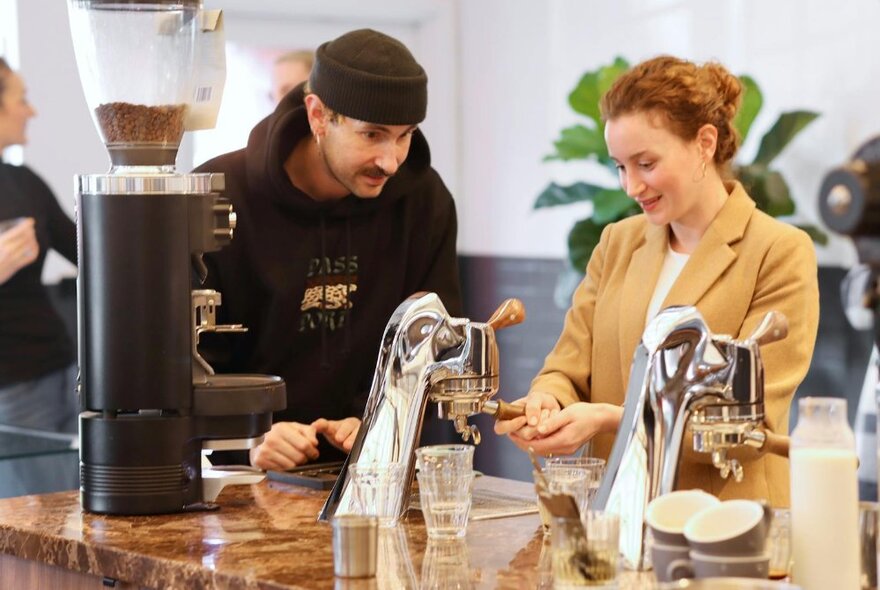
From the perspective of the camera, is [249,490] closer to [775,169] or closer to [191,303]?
[191,303]

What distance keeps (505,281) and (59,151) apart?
83.1 inches

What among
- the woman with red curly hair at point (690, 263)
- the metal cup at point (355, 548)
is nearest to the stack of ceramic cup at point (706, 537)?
the metal cup at point (355, 548)

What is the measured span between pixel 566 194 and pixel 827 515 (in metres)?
3.82

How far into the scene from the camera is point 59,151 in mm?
5391

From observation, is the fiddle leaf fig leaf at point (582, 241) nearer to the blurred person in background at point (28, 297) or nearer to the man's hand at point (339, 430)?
the blurred person in background at point (28, 297)

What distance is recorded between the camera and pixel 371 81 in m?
2.89

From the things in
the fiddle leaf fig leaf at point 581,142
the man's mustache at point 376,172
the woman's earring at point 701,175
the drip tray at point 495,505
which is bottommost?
the drip tray at point 495,505

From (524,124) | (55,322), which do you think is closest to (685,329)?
(55,322)

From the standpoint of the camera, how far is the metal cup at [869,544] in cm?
177

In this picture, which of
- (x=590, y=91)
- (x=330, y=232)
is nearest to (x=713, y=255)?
(x=330, y=232)

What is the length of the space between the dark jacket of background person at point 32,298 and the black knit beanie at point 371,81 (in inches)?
102

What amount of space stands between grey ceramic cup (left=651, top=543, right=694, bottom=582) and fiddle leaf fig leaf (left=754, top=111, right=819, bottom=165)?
3308 millimetres

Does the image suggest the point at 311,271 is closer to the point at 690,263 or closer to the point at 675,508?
the point at 690,263

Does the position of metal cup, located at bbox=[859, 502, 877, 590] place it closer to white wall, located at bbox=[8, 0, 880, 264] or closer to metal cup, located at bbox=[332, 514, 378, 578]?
metal cup, located at bbox=[332, 514, 378, 578]
